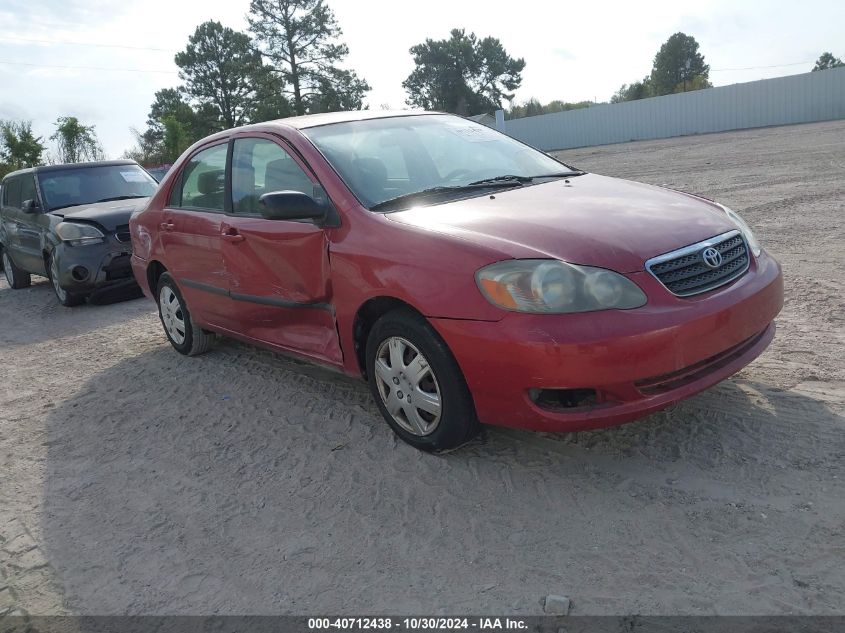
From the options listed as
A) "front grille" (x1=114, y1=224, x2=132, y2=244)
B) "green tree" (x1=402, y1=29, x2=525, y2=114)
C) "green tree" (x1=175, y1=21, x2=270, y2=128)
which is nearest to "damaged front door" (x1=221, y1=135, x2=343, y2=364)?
"front grille" (x1=114, y1=224, x2=132, y2=244)

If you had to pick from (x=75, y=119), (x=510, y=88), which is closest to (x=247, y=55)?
(x=75, y=119)

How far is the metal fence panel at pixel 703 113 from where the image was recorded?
1348 inches

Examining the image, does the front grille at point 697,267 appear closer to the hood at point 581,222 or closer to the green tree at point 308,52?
the hood at point 581,222

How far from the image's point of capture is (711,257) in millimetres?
3207

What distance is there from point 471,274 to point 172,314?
11.3 ft

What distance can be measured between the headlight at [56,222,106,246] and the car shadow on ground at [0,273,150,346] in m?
0.78

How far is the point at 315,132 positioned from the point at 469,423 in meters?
1.97

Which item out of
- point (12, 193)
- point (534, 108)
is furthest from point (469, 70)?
point (12, 193)

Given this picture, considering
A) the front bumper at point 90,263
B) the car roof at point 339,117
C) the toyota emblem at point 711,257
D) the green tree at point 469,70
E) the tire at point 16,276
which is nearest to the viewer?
the toyota emblem at point 711,257

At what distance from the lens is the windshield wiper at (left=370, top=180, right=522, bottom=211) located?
3.67 m

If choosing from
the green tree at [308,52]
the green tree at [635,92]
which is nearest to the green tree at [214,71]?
the green tree at [308,52]

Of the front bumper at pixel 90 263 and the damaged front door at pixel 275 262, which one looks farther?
the front bumper at pixel 90 263

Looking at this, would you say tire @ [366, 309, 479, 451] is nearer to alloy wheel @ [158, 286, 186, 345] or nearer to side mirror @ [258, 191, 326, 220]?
side mirror @ [258, 191, 326, 220]

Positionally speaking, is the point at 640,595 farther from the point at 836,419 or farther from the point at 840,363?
the point at 840,363
